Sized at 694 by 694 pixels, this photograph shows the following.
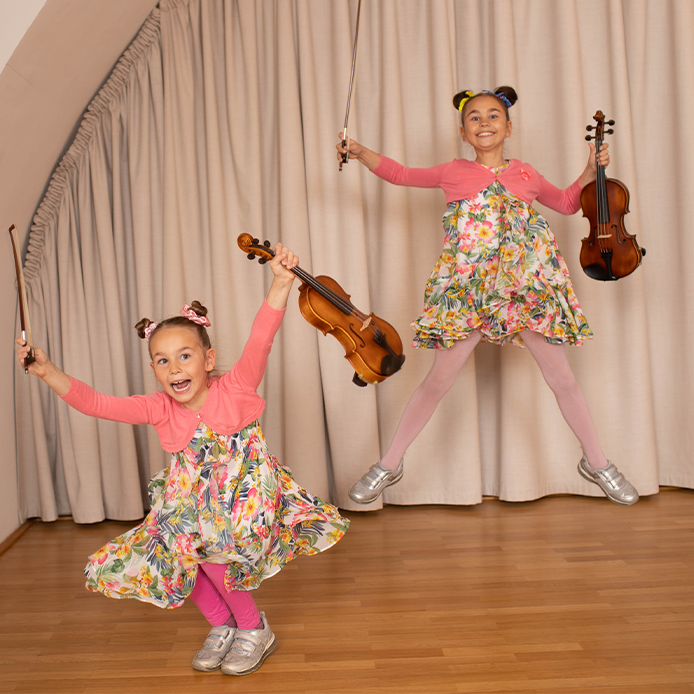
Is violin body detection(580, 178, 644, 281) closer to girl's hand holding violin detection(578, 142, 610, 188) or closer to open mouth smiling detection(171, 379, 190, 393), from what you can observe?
girl's hand holding violin detection(578, 142, 610, 188)

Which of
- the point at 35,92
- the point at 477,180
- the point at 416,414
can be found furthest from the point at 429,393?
the point at 35,92

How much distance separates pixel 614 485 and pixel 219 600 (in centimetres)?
143

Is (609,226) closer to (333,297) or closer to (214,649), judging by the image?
(333,297)

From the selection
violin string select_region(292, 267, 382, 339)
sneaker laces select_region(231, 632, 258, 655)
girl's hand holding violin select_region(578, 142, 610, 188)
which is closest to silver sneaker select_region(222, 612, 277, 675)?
sneaker laces select_region(231, 632, 258, 655)

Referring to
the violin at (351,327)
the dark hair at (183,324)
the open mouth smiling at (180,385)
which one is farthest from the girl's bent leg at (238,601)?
the violin at (351,327)

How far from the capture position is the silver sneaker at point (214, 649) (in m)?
1.74

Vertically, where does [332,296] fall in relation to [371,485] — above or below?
above

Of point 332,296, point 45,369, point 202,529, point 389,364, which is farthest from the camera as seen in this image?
point 389,364

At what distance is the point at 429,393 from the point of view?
2.46 meters

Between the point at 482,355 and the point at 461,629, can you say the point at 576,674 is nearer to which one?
the point at 461,629

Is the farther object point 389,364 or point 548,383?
point 548,383

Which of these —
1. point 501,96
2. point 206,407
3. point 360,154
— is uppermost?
point 501,96

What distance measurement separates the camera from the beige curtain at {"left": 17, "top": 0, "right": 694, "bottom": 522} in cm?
289

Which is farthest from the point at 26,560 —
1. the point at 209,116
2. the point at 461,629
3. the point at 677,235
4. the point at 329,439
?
the point at 677,235
